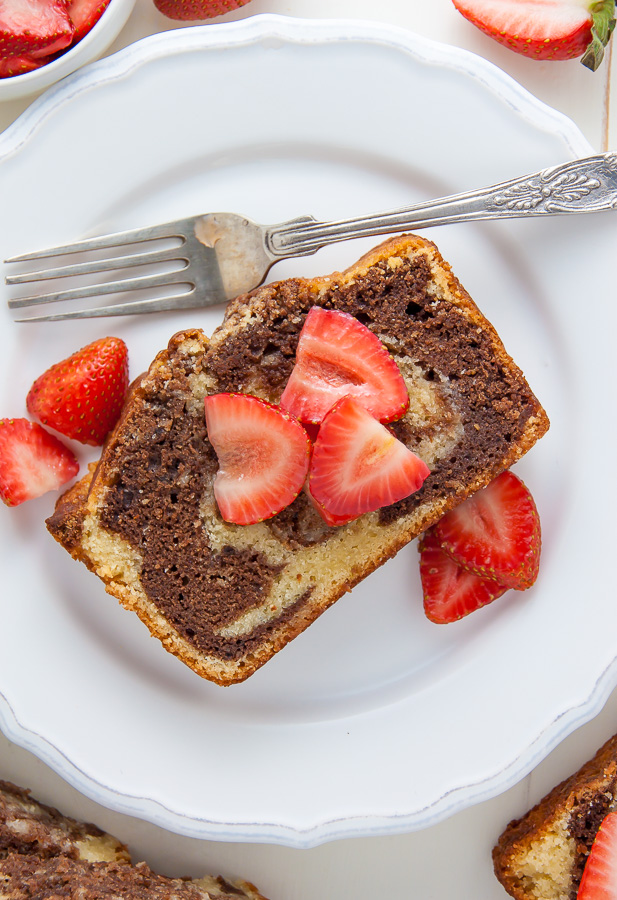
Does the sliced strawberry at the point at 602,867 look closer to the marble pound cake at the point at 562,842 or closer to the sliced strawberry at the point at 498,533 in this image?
the marble pound cake at the point at 562,842

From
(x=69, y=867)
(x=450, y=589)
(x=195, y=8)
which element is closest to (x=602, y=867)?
(x=450, y=589)

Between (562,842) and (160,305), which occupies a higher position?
(160,305)

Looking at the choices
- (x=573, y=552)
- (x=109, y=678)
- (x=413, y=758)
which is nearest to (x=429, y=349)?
(x=573, y=552)

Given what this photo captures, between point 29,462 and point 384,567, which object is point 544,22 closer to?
point 384,567

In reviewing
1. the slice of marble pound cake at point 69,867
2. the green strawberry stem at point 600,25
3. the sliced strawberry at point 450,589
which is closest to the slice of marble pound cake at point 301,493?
the sliced strawberry at point 450,589

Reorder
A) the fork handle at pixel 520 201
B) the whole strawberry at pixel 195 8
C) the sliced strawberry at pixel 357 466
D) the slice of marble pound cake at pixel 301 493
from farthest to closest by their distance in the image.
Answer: the whole strawberry at pixel 195 8, the fork handle at pixel 520 201, the slice of marble pound cake at pixel 301 493, the sliced strawberry at pixel 357 466

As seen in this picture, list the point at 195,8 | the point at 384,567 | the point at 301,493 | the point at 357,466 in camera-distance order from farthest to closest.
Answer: the point at 384,567
the point at 195,8
the point at 301,493
the point at 357,466

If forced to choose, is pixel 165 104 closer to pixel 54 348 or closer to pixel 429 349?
pixel 54 348

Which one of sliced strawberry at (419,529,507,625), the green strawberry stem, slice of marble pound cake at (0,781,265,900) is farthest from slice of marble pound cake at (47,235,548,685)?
the green strawberry stem
